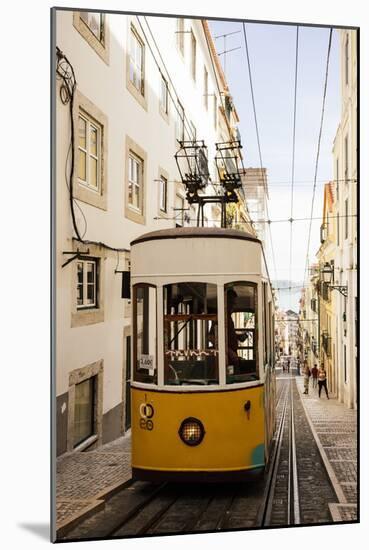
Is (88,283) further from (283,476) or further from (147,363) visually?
(283,476)

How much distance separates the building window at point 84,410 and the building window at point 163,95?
6.98 ft

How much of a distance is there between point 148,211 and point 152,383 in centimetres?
130

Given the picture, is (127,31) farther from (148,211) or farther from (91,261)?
(91,261)

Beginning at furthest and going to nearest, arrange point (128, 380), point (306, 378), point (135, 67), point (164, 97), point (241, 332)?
point (306, 378) → point (164, 97) → point (135, 67) → point (128, 380) → point (241, 332)

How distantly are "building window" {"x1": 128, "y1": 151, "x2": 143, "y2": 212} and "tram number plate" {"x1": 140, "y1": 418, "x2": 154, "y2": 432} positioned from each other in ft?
5.10

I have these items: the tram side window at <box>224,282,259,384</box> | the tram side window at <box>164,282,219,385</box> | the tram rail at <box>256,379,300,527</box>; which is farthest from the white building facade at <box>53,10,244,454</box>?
the tram rail at <box>256,379,300,527</box>

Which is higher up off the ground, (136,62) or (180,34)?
(180,34)

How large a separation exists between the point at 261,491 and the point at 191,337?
1.33 meters

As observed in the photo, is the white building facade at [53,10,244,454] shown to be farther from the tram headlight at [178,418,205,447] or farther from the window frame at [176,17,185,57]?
the tram headlight at [178,418,205,447]

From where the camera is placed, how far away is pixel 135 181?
5.66 metres

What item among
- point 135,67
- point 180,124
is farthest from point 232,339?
point 135,67

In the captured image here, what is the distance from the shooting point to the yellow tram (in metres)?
5.24

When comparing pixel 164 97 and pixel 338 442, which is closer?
pixel 164 97

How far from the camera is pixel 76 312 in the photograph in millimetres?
5238
